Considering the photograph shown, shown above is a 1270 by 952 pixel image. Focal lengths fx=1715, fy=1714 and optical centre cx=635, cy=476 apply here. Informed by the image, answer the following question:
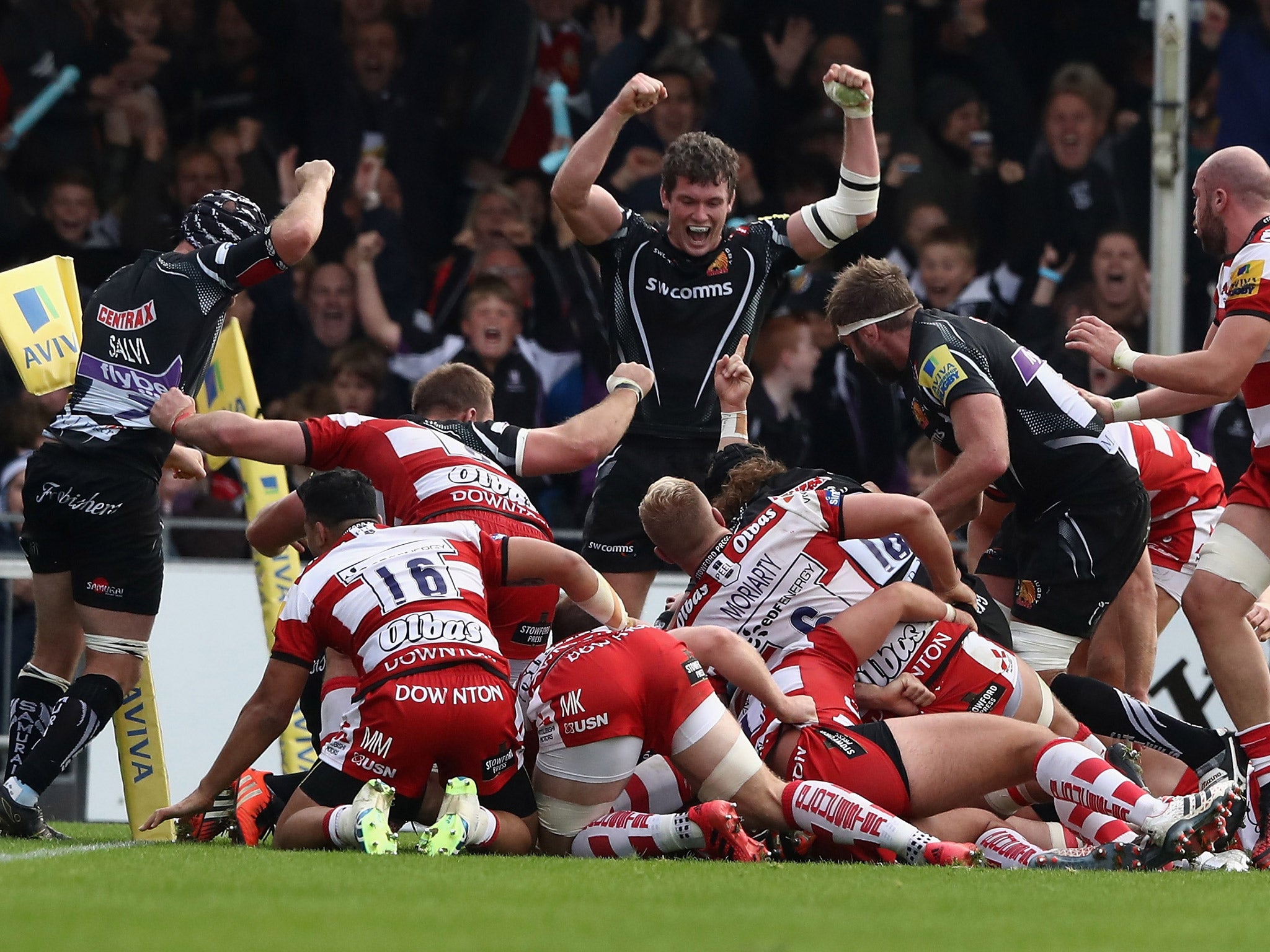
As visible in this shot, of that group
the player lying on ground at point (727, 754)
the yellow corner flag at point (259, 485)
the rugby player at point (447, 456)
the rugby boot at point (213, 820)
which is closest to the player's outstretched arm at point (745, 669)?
the player lying on ground at point (727, 754)

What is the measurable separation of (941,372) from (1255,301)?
117 cm

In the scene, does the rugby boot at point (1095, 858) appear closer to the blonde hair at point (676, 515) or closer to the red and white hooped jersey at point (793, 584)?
the red and white hooped jersey at point (793, 584)

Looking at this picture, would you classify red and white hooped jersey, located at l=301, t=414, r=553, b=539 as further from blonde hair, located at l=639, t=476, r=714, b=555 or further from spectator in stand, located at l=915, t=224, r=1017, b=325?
spectator in stand, located at l=915, t=224, r=1017, b=325

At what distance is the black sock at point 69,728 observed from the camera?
650 cm

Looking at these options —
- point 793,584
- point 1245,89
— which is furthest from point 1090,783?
point 1245,89

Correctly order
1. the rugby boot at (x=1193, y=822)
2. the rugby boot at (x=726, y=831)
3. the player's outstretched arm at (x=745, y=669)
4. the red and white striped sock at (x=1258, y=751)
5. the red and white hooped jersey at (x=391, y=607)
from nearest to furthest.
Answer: the rugby boot at (x=1193, y=822) → the rugby boot at (x=726, y=831) → the red and white hooped jersey at (x=391, y=607) → the player's outstretched arm at (x=745, y=669) → the red and white striped sock at (x=1258, y=751)

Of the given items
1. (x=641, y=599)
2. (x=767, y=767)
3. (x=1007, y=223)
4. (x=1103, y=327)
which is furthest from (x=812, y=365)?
(x=767, y=767)

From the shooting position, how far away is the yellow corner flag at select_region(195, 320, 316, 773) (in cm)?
849

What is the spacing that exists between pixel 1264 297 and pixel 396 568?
3.21m

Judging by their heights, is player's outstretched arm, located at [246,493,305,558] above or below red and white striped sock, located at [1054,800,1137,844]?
above

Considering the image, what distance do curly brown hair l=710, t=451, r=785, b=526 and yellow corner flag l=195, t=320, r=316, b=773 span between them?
8.72 feet

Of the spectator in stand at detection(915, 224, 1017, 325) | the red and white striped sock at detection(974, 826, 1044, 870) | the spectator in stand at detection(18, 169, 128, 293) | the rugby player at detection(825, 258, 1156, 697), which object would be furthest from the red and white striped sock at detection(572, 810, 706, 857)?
the spectator in stand at detection(18, 169, 128, 293)

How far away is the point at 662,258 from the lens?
24.4 feet

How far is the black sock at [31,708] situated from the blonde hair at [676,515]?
2478 millimetres
